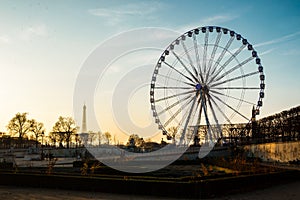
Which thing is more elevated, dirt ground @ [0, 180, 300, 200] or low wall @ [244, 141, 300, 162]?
low wall @ [244, 141, 300, 162]

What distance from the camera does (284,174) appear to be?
18.3 metres

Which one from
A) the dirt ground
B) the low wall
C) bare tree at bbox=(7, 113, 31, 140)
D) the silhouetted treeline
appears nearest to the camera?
the dirt ground

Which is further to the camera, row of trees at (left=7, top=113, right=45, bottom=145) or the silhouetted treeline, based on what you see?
row of trees at (left=7, top=113, right=45, bottom=145)

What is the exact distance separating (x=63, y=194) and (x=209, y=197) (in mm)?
5666

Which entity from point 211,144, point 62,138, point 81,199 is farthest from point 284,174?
point 62,138

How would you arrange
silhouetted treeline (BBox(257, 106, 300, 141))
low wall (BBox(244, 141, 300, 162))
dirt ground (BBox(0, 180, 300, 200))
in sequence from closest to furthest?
dirt ground (BBox(0, 180, 300, 200)) → low wall (BBox(244, 141, 300, 162)) → silhouetted treeline (BBox(257, 106, 300, 141))

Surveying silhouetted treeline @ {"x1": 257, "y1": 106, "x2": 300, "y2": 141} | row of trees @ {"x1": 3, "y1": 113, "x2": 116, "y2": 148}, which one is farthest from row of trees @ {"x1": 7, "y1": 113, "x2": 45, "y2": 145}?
silhouetted treeline @ {"x1": 257, "y1": 106, "x2": 300, "y2": 141}

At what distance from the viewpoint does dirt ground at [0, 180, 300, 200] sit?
13500mm

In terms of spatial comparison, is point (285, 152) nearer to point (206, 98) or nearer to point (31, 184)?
point (206, 98)

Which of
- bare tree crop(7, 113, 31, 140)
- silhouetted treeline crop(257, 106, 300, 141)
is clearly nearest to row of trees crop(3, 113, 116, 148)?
bare tree crop(7, 113, 31, 140)

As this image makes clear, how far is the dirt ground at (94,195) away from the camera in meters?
13.5

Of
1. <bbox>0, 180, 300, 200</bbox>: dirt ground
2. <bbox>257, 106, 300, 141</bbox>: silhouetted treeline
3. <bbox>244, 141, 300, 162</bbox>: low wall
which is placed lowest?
<bbox>0, 180, 300, 200</bbox>: dirt ground

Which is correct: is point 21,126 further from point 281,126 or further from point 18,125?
point 281,126

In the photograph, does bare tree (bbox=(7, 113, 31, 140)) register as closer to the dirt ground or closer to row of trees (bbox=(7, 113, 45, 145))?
row of trees (bbox=(7, 113, 45, 145))
